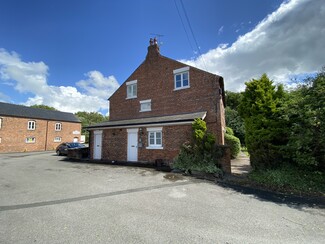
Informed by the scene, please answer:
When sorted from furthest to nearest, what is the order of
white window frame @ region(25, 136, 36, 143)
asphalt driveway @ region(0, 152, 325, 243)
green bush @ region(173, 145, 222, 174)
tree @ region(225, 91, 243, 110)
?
tree @ region(225, 91, 243, 110) → white window frame @ region(25, 136, 36, 143) → green bush @ region(173, 145, 222, 174) → asphalt driveway @ region(0, 152, 325, 243)

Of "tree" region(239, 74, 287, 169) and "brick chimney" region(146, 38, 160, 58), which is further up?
"brick chimney" region(146, 38, 160, 58)

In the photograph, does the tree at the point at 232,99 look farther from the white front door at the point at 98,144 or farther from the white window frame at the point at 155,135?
the white front door at the point at 98,144

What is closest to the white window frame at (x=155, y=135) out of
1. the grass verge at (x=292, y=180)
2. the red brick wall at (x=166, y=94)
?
the red brick wall at (x=166, y=94)

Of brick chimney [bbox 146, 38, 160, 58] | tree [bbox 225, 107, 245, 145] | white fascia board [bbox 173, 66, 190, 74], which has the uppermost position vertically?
brick chimney [bbox 146, 38, 160, 58]

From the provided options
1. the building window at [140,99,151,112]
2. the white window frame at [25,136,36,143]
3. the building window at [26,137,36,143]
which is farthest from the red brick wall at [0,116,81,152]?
the building window at [140,99,151,112]

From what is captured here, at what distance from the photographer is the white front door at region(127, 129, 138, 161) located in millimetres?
13516

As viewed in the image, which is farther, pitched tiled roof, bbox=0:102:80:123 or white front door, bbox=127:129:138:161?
pitched tiled roof, bbox=0:102:80:123

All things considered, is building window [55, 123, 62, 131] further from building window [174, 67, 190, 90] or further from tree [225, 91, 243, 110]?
tree [225, 91, 243, 110]

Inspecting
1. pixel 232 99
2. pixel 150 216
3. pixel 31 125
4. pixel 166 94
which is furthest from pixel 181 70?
pixel 31 125

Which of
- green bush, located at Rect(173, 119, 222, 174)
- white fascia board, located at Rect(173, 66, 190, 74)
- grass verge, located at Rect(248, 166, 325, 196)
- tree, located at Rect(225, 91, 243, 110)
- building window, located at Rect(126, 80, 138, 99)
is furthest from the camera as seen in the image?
tree, located at Rect(225, 91, 243, 110)

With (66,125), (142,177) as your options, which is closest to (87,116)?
(66,125)

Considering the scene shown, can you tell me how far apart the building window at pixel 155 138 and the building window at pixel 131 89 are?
516cm

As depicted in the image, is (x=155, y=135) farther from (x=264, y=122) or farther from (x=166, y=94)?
(x=264, y=122)

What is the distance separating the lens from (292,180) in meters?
7.06
